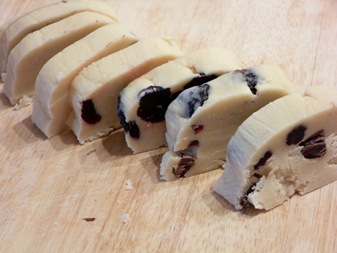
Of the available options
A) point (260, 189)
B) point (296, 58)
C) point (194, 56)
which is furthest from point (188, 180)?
point (296, 58)

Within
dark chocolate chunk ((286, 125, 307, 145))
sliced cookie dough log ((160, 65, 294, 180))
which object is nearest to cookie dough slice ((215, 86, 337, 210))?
dark chocolate chunk ((286, 125, 307, 145))

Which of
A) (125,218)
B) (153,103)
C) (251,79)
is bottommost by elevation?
(125,218)

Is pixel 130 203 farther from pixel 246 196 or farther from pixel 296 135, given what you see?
pixel 296 135

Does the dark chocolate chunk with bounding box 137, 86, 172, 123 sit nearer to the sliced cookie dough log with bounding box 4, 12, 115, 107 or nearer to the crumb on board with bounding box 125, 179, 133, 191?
the crumb on board with bounding box 125, 179, 133, 191

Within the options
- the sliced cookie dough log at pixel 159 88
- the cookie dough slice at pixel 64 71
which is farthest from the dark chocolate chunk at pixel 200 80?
the cookie dough slice at pixel 64 71

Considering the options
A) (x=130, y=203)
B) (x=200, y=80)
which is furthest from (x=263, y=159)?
(x=130, y=203)

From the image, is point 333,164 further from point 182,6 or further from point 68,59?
point 182,6

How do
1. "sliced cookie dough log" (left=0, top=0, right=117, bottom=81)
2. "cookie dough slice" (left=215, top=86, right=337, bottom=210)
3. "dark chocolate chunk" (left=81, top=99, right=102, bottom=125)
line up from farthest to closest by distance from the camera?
"sliced cookie dough log" (left=0, top=0, right=117, bottom=81) → "dark chocolate chunk" (left=81, top=99, right=102, bottom=125) → "cookie dough slice" (left=215, top=86, right=337, bottom=210)
